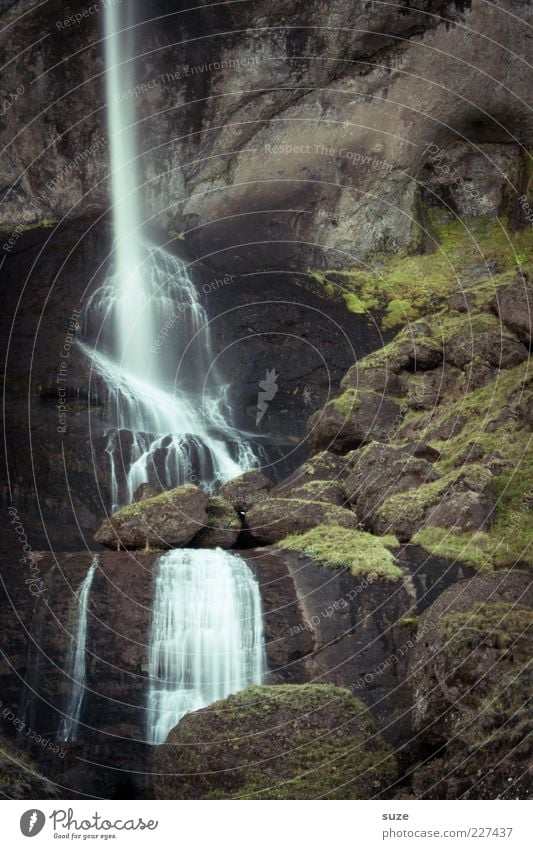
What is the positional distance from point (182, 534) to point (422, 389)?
8809 mm

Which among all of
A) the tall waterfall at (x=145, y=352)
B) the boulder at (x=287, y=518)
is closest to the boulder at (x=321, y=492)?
the boulder at (x=287, y=518)

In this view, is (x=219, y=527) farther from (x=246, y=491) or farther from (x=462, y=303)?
(x=462, y=303)

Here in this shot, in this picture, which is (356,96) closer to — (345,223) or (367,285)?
(345,223)

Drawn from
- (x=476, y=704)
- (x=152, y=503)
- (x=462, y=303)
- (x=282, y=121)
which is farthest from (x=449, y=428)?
(x=282, y=121)

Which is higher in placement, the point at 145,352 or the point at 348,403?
the point at 145,352

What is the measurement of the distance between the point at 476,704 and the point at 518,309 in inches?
574

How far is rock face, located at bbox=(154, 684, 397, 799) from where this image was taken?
1213 cm

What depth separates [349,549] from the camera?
65.6 ft

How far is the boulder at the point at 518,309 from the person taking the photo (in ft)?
79.4

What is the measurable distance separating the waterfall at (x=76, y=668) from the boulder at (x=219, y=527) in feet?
9.93

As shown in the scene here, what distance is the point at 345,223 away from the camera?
4034 cm

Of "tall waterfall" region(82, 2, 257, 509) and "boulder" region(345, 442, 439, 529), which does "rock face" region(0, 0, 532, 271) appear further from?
"boulder" region(345, 442, 439, 529)

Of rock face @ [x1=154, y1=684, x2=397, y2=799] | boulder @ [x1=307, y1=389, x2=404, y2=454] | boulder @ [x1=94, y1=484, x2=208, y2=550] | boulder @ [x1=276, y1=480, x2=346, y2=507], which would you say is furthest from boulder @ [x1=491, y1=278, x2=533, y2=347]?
rock face @ [x1=154, y1=684, x2=397, y2=799]

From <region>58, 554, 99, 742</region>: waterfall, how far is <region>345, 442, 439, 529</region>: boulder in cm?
666
